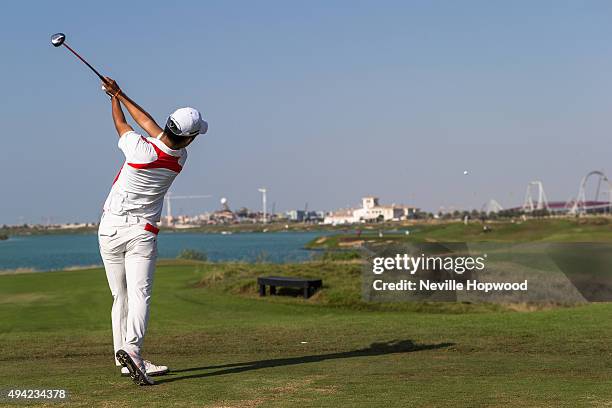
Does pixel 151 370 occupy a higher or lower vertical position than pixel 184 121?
lower

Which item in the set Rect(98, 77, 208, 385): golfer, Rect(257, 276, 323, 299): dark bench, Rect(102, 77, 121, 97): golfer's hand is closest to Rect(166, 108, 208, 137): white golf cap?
Rect(98, 77, 208, 385): golfer

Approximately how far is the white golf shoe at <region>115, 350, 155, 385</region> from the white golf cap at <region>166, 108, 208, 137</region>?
220cm

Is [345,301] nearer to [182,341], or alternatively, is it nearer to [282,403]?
[182,341]

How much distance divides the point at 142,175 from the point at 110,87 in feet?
3.50

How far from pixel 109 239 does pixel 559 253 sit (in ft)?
61.7

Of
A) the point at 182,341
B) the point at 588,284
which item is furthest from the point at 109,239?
the point at 588,284

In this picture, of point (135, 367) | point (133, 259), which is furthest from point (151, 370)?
point (133, 259)

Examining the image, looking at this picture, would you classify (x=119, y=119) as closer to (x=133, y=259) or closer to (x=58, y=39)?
(x=58, y=39)

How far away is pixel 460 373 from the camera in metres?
8.47

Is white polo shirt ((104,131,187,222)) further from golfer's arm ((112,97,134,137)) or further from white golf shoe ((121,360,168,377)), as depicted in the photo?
white golf shoe ((121,360,168,377))

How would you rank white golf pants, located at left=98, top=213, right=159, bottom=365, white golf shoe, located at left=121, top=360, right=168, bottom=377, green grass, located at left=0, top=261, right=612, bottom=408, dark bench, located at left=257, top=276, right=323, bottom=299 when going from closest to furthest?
1. green grass, located at left=0, top=261, right=612, bottom=408
2. white golf pants, located at left=98, top=213, right=159, bottom=365
3. white golf shoe, located at left=121, top=360, right=168, bottom=377
4. dark bench, located at left=257, top=276, right=323, bottom=299

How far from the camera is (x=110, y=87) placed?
8.02 meters

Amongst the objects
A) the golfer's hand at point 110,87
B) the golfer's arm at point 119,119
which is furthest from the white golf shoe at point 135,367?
the golfer's hand at point 110,87

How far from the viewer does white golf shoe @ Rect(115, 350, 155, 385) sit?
755cm
